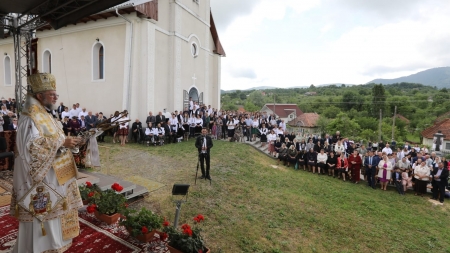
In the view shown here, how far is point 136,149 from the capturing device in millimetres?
12414

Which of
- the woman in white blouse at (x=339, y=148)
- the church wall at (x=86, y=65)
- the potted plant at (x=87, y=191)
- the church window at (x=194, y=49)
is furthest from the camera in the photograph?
the church window at (x=194, y=49)

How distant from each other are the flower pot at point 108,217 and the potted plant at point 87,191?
386 mm

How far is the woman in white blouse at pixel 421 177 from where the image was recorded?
11.7 m

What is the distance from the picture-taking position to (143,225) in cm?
422

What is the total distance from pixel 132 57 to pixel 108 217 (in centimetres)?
1141

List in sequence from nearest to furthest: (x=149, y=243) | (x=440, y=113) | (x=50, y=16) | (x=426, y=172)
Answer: (x=149, y=243) < (x=50, y=16) < (x=426, y=172) < (x=440, y=113)

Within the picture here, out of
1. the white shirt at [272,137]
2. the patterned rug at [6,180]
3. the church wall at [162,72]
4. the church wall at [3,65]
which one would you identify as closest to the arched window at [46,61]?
the church wall at [3,65]

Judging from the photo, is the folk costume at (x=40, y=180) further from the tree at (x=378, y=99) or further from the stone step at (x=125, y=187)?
the tree at (x=378, y=99)

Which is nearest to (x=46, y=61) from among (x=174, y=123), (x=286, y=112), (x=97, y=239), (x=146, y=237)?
(x=174, y=123)

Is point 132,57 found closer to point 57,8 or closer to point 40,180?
point 57,8

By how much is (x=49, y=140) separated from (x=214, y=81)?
63.9ft

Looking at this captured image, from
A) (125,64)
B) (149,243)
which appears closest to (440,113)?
(125,64)

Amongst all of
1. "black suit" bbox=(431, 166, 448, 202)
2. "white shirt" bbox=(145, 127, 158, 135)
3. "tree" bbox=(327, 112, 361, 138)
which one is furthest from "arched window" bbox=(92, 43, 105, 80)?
"tree" bbox=(327, 112, 361, 138)

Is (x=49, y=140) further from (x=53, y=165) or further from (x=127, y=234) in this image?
(x=127, y=234)
